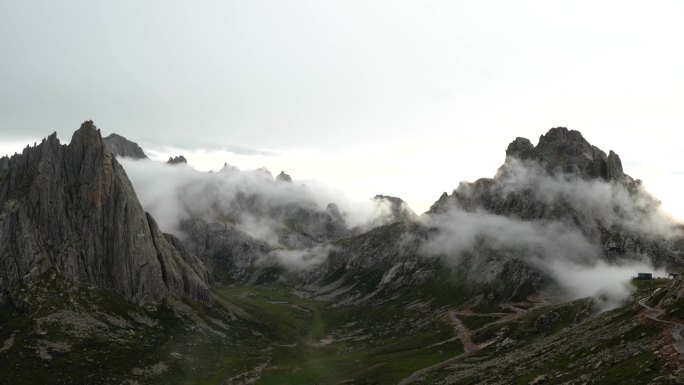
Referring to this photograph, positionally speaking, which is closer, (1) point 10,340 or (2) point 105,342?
(1) point 10,340

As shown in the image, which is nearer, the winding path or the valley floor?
the winding path

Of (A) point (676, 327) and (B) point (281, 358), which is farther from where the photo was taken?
(B) point (281, 358)

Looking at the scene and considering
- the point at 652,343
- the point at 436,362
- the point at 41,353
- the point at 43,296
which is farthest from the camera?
the point at 43,296

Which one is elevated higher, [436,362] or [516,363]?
[516,363]

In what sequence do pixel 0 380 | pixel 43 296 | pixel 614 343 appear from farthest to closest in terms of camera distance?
pixel 43 296, pixel 0 380, pixel 614 343

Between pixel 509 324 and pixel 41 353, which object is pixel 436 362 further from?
pixel 41 353

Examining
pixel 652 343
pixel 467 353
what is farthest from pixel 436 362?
pixel 652 343

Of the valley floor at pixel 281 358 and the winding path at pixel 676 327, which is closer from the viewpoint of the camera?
the winding path at pixel 676 327

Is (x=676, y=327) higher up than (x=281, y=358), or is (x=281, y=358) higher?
(x=676, y=327)

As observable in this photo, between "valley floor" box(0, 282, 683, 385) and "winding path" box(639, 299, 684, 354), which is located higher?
"winding path" box(639, 299, 684, 354)

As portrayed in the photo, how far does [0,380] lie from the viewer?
138m

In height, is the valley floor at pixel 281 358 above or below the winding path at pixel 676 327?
below

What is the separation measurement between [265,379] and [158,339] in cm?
5265

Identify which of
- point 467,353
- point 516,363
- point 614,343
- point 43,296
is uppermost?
point 43,296
